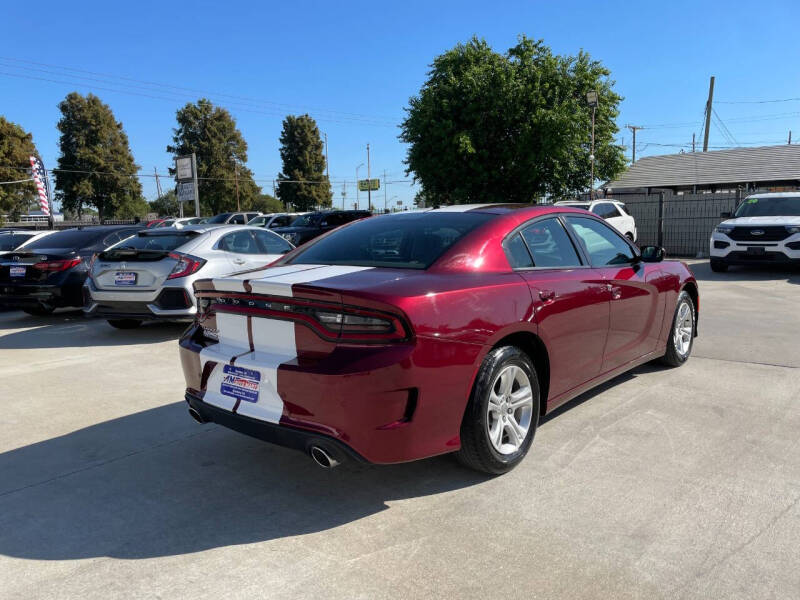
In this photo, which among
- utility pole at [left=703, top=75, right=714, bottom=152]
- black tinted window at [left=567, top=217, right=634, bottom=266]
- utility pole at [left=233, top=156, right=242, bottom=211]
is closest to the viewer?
black tinted window at [left=567, top=217, right=634, bottom=266]

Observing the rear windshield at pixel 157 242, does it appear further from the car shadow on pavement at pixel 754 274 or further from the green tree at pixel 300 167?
the green tree at pixel 300 167

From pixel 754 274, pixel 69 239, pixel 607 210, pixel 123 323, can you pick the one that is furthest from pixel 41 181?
pixel 754 274

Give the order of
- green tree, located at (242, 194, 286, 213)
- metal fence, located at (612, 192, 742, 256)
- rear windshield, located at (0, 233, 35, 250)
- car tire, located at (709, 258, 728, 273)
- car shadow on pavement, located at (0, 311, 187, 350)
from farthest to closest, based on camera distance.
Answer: green tree, located at (242, 194, 286, 213), metal fence, located at (612, 192, 742, 256), car tire, located at (709, 258, 728, 273), rear windshield, located at (0, 233, 35, 250), car shadow on pavement, located at (0, 311, 187, 350)

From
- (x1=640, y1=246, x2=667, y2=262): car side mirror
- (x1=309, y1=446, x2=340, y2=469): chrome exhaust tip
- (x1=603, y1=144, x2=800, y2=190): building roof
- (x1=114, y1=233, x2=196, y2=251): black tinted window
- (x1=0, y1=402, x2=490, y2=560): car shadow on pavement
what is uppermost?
(x1=603, y1=144, x2=800, y2=190): building roof

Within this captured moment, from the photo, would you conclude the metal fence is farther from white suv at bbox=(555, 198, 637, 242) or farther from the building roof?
the building roof

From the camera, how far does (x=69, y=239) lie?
32.9 ft

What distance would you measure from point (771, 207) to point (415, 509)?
559 inches

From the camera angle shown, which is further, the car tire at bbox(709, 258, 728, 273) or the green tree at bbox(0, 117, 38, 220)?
the green tree at bbox(0, 117, 38, 220)

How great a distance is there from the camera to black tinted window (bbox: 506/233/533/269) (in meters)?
3.67

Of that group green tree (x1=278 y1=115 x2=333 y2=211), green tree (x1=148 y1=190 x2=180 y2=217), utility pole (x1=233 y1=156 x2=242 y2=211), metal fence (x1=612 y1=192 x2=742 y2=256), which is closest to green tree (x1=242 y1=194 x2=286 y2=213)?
green tree (x1=148 y1=190 x2=180 y2=217)

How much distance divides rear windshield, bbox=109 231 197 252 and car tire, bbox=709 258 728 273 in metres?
11.2

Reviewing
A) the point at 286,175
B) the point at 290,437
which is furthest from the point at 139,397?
the point at 286,175

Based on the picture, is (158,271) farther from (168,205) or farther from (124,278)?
(168,205)

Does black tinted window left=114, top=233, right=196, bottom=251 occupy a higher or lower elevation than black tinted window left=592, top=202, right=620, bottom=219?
lower
